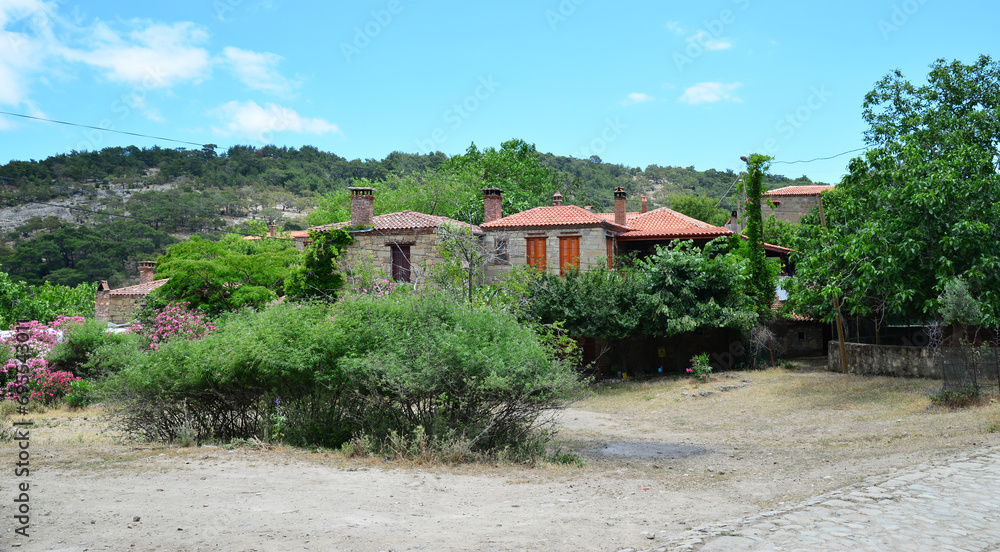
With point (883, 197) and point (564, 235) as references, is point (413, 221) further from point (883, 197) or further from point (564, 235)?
point (883, 197)

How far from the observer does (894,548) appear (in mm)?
6047

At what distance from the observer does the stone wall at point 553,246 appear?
29812mm

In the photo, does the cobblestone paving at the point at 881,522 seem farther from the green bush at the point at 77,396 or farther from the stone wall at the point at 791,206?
the stone wall at the point at 791,206

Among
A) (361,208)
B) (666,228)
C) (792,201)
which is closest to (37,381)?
(361,208)

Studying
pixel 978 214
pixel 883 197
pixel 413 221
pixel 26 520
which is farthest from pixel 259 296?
pixel 978 214

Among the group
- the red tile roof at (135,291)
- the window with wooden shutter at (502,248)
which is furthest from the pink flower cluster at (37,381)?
the window with wooden shutter at (502,248)

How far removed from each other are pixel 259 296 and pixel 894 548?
2308 cm

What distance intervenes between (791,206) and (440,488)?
142 ft

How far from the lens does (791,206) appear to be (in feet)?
150

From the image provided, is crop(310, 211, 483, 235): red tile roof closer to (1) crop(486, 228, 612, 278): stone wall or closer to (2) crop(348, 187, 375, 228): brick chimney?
(2) crop(348, 187, 375, 228): brick chimney

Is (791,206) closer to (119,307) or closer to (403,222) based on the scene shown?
(403,222)

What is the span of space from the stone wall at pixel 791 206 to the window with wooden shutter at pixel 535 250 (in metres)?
21.9

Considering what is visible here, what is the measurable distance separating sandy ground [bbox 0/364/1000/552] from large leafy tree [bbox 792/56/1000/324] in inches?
209

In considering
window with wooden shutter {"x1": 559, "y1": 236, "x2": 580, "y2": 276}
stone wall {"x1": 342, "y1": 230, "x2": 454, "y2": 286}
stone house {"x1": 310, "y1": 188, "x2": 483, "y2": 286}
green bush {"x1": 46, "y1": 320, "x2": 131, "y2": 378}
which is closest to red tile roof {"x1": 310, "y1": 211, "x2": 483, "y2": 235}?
stone house {"x1": 310, "y1": 188, "x2": 483, "y2": 286}
